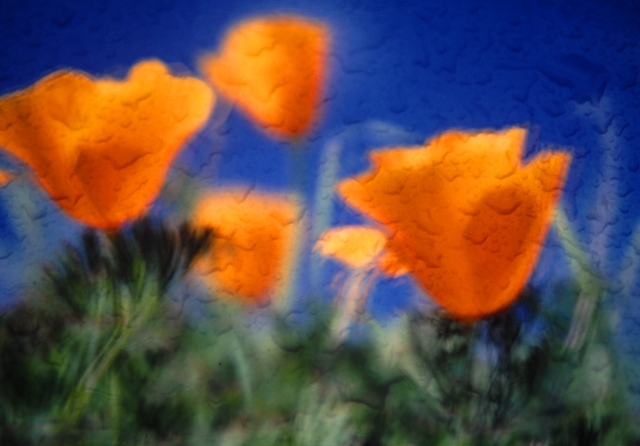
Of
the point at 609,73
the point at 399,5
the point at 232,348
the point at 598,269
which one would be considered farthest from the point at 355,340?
the point at 609,73

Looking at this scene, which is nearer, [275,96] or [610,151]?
[275,96]

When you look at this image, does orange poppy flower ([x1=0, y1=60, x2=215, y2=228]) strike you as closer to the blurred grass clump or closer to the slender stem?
the blurred grass clump

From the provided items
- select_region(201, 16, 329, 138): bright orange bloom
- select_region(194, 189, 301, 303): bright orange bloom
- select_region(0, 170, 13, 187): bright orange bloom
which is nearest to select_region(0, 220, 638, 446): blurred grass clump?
select_region(194, 189, 301, 303): bright orange bloom

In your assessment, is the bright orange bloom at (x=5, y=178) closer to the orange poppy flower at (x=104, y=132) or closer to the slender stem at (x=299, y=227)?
the orange poppy flower at (x=104, y=132)

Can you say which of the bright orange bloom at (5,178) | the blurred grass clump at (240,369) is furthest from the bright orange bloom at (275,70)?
the bright orange bloom at (5,178)

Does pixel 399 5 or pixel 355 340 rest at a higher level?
pixel 399 5

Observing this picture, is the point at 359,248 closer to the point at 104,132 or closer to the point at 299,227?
the point at 299,227

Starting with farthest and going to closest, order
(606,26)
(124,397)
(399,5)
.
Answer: (606,26), (399,5), (124,397)

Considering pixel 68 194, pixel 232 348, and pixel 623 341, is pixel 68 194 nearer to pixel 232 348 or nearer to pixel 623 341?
pixel 232 348
